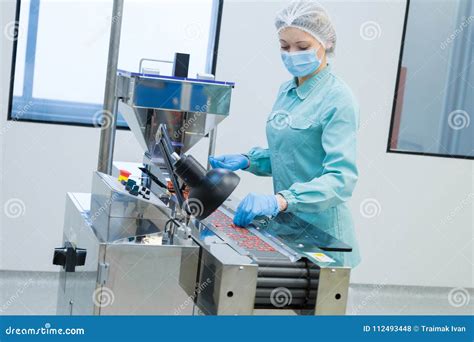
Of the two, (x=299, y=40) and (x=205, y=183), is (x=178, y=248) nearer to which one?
(x=205, y=183)

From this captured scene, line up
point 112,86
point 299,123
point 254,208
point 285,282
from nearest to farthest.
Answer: point 285,282 → point 254,208 → point 112,86 → point 299,123

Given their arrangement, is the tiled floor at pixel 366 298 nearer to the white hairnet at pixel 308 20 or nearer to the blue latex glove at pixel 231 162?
the blue latex glove at pixel 231 162

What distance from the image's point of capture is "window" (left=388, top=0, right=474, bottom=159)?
433 centimetres

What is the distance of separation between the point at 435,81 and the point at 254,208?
2614 mm

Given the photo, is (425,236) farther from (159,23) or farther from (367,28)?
(159,23)

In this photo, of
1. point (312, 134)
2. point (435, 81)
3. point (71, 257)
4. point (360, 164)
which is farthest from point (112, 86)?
point (435, 81)

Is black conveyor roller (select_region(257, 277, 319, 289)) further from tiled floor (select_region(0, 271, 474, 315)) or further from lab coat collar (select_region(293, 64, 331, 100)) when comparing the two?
tiled floor (select_region(0, 271, 474, 315))

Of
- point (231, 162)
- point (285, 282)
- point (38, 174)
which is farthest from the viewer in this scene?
point (38, 174)

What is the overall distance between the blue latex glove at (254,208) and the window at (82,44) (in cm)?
186

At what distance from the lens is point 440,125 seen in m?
4.47

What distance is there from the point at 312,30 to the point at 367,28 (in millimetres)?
1811

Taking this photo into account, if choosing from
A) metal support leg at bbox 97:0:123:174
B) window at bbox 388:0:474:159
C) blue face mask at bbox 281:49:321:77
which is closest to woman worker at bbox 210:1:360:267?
blue face mask at bbox 281:49:321:77

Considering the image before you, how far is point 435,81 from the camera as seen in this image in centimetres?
441

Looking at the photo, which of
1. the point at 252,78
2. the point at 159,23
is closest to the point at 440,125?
the point at 252,78
